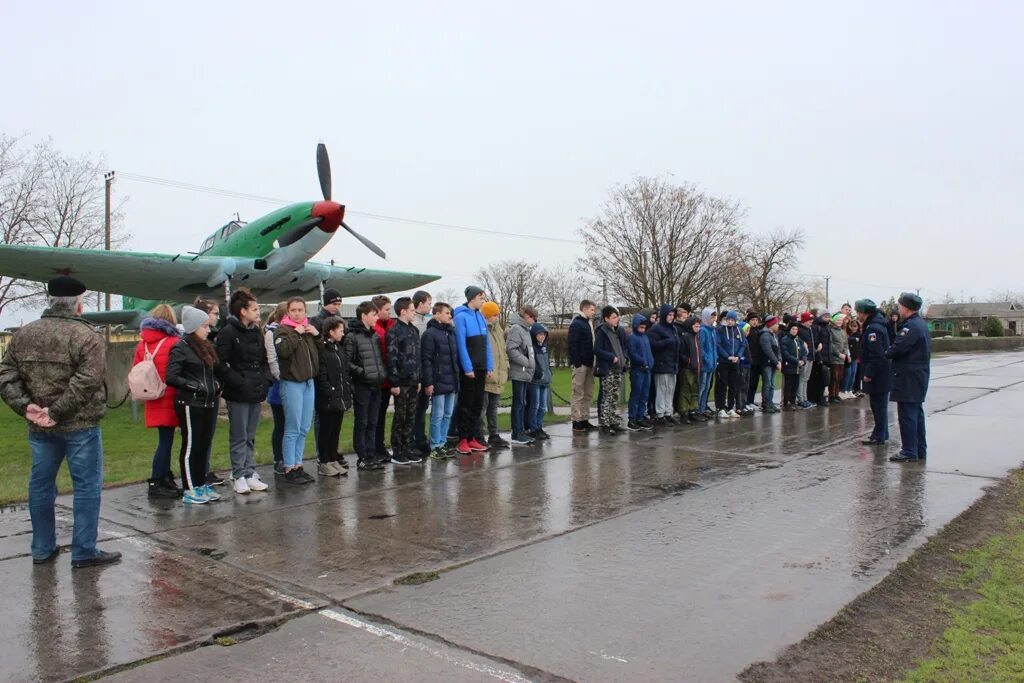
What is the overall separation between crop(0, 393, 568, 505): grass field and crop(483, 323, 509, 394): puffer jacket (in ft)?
6.63

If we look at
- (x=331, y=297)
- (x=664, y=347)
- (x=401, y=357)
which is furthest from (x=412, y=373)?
(x=664, y=347)

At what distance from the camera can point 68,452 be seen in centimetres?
484

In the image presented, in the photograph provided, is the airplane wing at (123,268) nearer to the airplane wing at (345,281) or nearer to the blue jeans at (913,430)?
the airplane wing at (345,281)

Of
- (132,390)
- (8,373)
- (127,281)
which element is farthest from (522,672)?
(127,281)

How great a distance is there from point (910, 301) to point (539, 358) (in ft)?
15.8

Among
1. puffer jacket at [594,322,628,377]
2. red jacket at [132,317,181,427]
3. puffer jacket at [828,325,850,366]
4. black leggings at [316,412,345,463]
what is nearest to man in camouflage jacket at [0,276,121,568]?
red jacket at [132,317,181,427]

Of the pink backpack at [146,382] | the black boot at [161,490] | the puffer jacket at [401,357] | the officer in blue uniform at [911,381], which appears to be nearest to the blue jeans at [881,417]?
the officer in blue uniform at [911,381]

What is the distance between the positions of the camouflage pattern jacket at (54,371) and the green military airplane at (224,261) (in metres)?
11.0

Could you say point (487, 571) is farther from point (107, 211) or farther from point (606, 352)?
point (107, 211)

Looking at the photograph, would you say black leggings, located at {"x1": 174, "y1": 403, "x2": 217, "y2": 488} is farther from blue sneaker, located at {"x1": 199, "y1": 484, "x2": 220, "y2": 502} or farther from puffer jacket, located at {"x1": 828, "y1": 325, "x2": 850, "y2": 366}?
puffer jacket, located at {"x1": 828, "y1": 325, "x2": 850, "y2": 366}

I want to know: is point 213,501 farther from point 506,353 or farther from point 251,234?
point 251,234

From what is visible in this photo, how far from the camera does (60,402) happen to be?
466 centimetres

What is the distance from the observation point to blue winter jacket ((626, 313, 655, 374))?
11.0 metres

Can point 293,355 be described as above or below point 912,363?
above
